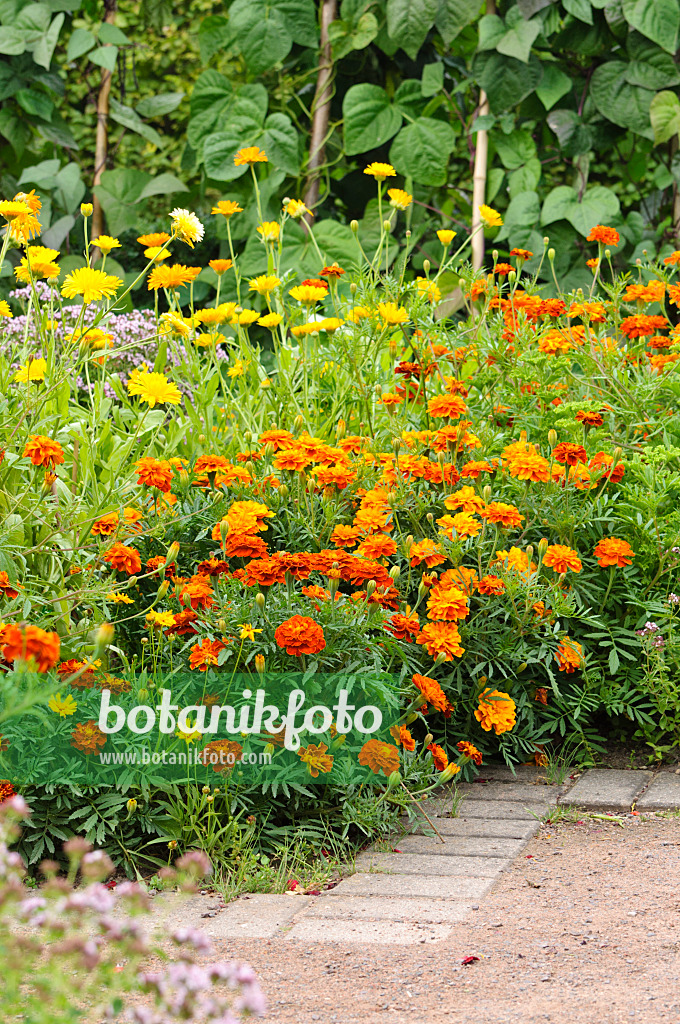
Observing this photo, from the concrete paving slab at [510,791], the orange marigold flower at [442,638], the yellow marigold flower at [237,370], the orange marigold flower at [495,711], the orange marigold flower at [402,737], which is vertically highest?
the yellow marigold flower at [237,370]

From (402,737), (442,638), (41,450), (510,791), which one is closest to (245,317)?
(41,450)

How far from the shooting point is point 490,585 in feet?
6.59

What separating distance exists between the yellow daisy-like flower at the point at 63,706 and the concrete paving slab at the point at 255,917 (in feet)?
1.31

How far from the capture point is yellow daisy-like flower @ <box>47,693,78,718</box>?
173cm

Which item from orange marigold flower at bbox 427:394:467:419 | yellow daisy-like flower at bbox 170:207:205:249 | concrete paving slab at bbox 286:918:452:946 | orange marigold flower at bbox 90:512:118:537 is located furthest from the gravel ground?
yellow daisy-like flower at bbox 170:207:205:249

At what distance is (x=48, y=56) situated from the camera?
4027 mm

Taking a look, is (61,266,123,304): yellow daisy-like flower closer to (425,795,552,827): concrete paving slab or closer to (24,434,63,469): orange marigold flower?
(24,434,63,469): orange marigold flower

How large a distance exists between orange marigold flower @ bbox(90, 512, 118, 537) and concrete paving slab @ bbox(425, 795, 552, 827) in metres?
0.80

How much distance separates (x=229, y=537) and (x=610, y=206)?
2.58 m

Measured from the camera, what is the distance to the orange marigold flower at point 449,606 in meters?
1.92

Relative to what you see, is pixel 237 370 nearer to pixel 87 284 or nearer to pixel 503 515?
pixel 87 284

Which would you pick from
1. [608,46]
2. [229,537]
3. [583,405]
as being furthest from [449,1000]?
[608,46]

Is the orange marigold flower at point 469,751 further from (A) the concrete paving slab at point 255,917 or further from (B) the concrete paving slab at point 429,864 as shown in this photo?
(A) the concrete paving slab at point 255,917

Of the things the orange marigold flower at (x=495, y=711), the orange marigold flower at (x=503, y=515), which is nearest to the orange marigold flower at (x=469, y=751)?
the orange marigold flower at (x=495, y=711)
